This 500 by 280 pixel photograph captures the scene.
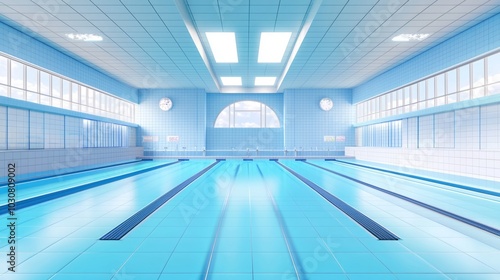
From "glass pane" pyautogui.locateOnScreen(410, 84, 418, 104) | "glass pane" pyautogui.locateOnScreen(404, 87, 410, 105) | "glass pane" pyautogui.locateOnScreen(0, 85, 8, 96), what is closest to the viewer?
"glass pane" pyautogui.locateOnScreen(0, 85, 8, 96)

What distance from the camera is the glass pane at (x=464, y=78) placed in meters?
7.11

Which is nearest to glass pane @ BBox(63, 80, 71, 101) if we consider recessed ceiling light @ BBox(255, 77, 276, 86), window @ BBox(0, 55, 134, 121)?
window @ BBox(0, 55, 134, 121)

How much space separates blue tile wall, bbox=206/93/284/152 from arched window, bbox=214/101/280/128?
9.4 inches

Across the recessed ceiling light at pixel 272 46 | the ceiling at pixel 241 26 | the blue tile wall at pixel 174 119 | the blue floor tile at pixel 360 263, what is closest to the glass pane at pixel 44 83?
the ceiling at pixel 241 26

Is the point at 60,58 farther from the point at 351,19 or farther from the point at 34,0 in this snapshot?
the point at 351,19

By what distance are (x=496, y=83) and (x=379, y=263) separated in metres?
7.12

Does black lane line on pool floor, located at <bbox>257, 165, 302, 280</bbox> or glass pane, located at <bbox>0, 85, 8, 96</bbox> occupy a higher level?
glass pane, located at <bbox>0, 85, 8, 96</bbox>

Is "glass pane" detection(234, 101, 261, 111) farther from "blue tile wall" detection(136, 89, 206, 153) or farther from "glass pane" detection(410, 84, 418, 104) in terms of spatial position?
"glass pane" detection(410, 84, 418, 104)

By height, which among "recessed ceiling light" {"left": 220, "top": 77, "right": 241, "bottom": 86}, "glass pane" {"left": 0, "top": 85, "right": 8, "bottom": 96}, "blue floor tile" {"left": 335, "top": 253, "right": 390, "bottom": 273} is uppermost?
"recessed ceiling light" {"left": 220, "top": 77, "right": 241, "bottom": 86}

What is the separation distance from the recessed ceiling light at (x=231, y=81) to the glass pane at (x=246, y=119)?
1980mm

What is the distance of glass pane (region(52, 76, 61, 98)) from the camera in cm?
844

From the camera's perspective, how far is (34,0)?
205 inches

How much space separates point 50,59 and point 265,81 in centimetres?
918

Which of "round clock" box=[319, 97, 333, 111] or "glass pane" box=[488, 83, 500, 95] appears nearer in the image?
"glass pane" box=[488, 83, 500, 95]
